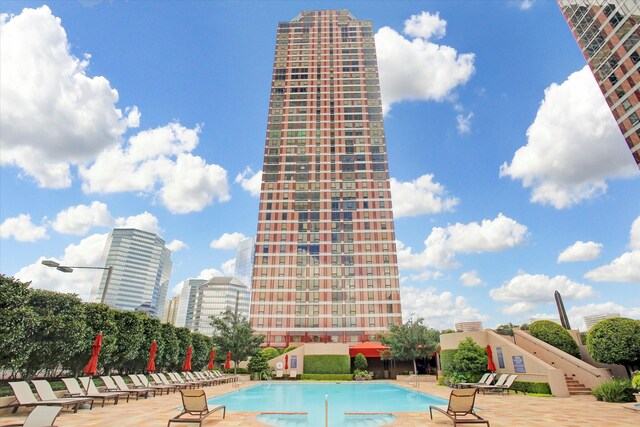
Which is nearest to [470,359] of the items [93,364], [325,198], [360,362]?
[360,362]

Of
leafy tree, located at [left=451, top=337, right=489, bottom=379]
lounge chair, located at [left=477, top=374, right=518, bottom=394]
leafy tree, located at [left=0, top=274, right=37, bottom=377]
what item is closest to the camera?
leafy tree, located at [left=0, top=274, right=37, bottom=377]

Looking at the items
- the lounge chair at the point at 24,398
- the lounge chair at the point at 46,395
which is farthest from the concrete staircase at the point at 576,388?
the lounge chair at the point at 24,398

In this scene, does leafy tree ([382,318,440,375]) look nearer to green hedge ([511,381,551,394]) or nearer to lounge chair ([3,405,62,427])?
green hedge ([511,381,551,394])

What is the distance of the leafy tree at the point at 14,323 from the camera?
10.8m

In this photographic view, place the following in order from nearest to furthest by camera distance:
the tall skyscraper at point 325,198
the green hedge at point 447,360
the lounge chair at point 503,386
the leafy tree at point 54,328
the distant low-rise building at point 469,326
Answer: the leafy tree at point 54,328
the lounge chair at point 503,386
the green hedge at point 447,360
the distant low-rise building at point 469,326
the tall skyscraper at point 325,198

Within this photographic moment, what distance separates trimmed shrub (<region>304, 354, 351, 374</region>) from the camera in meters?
33.2

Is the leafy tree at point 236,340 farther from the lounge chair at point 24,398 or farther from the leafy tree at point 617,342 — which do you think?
the leafy tree at point 617,342

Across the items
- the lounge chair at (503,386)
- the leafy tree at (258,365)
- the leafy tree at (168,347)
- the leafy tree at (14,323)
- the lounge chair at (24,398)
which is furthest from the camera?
the leafy tree at (258,365)

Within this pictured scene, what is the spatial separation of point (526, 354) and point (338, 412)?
12.6 m

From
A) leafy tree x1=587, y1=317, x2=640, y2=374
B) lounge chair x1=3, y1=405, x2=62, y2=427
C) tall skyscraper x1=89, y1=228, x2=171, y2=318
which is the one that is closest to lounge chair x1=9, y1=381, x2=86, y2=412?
lounge chair x1=3, y1=405, x2=62, y2=427

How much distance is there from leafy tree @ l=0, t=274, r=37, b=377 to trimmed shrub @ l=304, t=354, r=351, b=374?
1023 inches

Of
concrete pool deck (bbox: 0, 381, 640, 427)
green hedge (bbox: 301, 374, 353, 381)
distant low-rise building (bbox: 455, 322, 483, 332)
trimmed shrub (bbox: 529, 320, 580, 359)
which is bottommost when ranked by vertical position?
green hedge (bbox: 301, 374, 353, 381)

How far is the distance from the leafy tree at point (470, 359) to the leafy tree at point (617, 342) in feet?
18.8

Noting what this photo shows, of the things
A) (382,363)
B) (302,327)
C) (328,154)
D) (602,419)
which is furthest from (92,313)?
(328,154)
